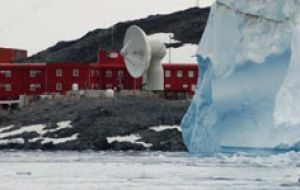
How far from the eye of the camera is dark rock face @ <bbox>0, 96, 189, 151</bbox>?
55250mm

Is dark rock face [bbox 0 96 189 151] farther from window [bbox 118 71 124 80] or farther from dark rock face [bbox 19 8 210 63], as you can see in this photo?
dark rock face [bbox 19 8 210 63]

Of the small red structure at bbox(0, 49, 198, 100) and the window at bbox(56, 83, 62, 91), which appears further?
the window at bbox(56, 83, 62, 91)

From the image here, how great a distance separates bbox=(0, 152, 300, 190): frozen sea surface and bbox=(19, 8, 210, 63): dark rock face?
8510cm

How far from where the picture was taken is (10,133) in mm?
61250

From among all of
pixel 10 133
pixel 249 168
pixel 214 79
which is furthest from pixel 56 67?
pixel 249 168

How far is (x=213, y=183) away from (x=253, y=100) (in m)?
9.03

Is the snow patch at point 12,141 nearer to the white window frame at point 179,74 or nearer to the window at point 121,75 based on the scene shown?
the window at point 121,75

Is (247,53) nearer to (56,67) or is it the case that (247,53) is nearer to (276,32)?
(276,32)

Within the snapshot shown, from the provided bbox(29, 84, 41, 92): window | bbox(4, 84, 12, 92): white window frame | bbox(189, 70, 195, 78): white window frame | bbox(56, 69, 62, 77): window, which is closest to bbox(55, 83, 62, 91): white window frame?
bbox(56, 69, 62, 77): window

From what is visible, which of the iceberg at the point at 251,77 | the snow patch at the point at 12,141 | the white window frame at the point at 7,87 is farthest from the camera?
the white window frame at the point at 7,87

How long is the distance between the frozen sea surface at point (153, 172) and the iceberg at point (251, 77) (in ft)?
3.17

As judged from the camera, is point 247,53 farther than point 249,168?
Yes

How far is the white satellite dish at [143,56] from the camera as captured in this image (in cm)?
7406

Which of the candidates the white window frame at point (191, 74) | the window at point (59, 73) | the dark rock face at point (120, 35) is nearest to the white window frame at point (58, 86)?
the window at point (59, 73)
